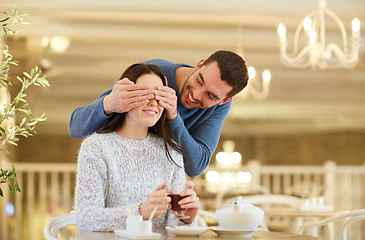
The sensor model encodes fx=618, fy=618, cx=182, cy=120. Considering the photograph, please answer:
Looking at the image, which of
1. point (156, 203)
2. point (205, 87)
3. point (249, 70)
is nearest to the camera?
point (156, 203)

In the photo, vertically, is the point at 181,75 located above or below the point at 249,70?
below

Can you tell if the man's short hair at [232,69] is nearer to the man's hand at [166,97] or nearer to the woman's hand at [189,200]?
the man's hand at [166,97]

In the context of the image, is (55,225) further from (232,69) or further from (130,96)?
(232,69)

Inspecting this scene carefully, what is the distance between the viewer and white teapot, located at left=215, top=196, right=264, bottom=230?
66.9 inches

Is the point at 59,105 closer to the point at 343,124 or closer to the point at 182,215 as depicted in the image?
the point at 343,124

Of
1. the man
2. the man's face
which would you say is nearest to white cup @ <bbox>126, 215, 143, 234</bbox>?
the man

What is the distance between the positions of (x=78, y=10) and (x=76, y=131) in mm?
4424

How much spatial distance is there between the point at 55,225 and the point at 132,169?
344 millimetres

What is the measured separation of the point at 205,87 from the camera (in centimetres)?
204

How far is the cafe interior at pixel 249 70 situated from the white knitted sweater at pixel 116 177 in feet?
2.01

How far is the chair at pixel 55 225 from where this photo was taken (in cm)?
181

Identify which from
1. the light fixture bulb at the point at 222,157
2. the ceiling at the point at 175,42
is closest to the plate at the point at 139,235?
Answer: the ceiling at the point at 175,42

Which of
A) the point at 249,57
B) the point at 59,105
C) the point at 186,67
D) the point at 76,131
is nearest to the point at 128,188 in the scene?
the point at 76,131

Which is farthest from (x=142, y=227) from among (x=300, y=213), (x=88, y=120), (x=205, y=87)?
(x=300, y=213)
